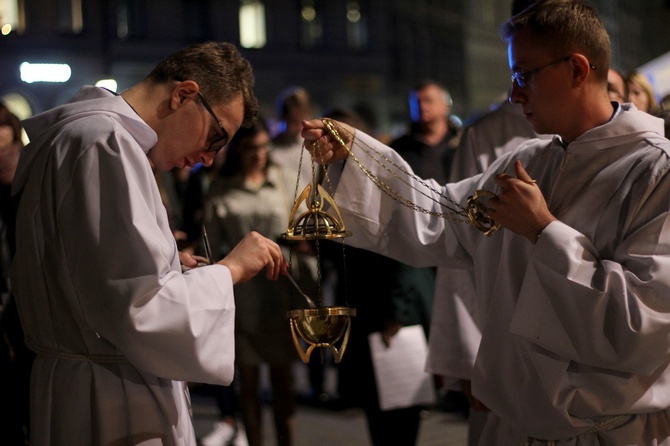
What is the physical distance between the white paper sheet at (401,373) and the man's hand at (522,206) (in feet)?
7.10

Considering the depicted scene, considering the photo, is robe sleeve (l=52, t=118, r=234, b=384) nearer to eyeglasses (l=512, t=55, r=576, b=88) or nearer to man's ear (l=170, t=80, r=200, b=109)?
man's ear (l=170, t=80, r=200, b=109)

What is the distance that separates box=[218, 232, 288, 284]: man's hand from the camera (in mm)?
2619

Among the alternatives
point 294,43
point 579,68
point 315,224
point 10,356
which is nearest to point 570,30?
point 579,68

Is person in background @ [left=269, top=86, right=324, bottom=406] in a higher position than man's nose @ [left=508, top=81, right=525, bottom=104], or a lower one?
lower

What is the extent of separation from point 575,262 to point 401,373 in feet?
7.59

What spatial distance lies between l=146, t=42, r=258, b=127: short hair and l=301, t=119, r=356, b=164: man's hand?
0.35 meters

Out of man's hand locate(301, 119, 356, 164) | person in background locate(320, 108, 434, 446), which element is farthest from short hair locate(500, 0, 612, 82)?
person in background locate(320, 108, 434, 446)

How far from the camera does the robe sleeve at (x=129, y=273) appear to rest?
2.29 m

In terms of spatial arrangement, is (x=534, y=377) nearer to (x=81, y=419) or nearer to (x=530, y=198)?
(x=530, y=198)

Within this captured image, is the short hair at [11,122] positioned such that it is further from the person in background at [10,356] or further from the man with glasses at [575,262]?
the man with glasses at [575,262]

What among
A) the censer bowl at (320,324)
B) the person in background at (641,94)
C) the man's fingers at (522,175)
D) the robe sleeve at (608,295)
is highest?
the person in background at (641,94)

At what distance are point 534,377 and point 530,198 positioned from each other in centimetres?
55

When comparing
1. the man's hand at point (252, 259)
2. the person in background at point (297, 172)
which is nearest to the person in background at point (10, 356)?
the person in background at point (297, 172)

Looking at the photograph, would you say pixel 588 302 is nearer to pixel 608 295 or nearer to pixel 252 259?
pixel 608 295
